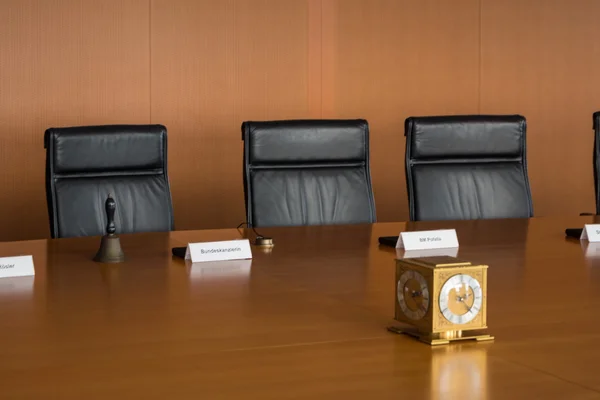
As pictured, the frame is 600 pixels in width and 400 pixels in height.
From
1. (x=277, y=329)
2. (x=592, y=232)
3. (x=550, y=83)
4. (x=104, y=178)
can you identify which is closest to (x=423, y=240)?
(x=592, y=232)

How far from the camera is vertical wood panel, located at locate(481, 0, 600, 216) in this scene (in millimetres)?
6934

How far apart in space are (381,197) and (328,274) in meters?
3.69

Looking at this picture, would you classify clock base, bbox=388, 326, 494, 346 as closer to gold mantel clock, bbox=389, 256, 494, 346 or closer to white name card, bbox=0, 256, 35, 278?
gold mantel clock, bbox=389, 256, 494, 346

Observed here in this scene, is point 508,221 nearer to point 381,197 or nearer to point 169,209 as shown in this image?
point 169,209

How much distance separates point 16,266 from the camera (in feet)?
9.65

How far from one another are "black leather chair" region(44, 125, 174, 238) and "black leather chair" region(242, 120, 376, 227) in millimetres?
405

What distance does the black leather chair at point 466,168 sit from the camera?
473cm

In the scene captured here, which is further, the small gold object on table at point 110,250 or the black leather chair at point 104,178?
the black leather chair at point 104,178

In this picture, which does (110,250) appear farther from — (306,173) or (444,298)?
(306,173)

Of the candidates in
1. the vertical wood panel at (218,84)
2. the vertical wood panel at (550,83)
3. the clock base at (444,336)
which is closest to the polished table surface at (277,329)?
the clock base at (444,336)

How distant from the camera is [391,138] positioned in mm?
6680

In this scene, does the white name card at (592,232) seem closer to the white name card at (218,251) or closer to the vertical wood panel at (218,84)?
the white name card at (218,251)

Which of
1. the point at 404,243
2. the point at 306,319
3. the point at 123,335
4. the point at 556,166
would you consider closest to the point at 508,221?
the point at 404,243

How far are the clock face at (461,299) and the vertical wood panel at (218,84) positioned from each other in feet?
13.9
